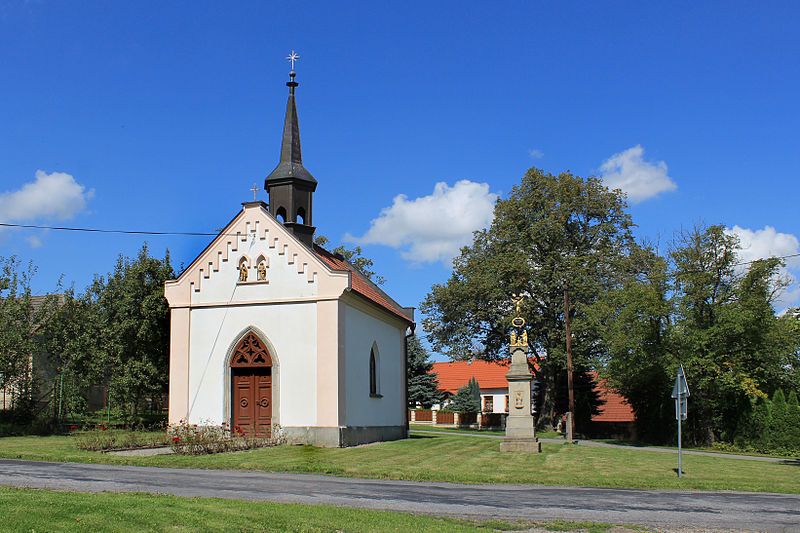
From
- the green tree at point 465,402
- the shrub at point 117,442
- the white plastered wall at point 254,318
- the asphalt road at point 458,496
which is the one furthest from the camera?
the green tree at point 465,402

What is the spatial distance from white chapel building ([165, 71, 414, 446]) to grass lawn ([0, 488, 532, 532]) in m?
13.5

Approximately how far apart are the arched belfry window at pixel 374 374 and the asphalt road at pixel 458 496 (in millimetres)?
12714

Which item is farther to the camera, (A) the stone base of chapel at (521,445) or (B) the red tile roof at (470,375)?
(B) the red tile roof at (470,375)

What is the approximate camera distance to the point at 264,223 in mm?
26125

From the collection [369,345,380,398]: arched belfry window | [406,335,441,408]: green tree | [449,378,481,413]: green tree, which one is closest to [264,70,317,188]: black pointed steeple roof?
[369,345,380,398]: arched belfry window

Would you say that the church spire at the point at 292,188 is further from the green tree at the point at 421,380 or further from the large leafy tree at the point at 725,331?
the green tree at the point at 421,380

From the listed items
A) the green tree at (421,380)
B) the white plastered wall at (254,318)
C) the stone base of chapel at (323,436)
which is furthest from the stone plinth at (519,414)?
the green tree at (421,380)

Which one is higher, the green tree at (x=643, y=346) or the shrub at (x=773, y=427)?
the green tree at (x=643, y=346)

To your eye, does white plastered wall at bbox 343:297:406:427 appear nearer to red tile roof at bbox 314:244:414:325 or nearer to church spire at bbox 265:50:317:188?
red tile roof at bbox 314:244:414:325

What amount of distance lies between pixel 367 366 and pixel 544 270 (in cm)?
1959

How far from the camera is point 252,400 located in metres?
25.2

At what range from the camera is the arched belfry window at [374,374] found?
28.4m

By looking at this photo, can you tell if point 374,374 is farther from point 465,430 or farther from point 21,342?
point 465,430

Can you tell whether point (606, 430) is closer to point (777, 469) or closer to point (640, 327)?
point (640, 327)
